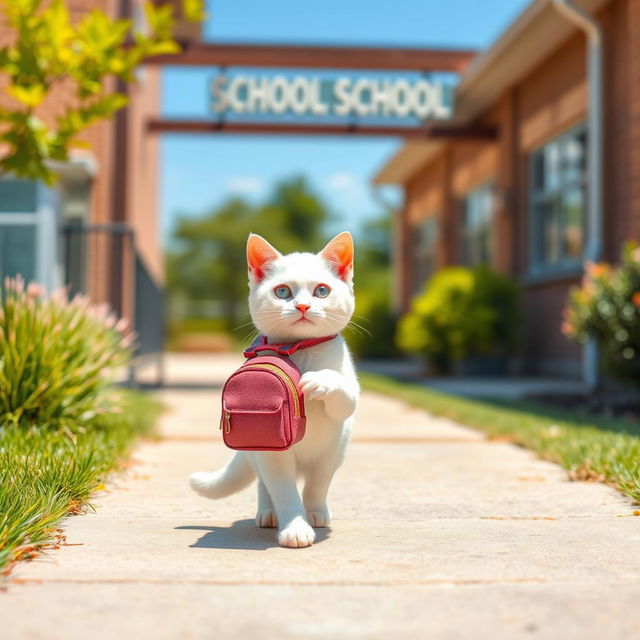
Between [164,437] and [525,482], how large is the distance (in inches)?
109

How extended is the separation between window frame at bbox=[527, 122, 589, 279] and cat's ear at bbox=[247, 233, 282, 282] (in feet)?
28.3

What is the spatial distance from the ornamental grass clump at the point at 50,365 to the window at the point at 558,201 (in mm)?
7612

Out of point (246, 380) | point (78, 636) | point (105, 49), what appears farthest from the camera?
point (105, 49)

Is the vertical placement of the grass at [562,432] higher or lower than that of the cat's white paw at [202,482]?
lower

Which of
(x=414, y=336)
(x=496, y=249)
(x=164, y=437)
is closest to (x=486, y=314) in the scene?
(x=414, y=336)

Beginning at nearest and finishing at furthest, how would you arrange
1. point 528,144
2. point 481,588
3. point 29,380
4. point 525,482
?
point 481,588 < point 525,482 < point 29,380 < point 528,144

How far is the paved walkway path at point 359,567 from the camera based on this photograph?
2.05 m

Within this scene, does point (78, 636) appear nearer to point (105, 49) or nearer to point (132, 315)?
point (105, 49)

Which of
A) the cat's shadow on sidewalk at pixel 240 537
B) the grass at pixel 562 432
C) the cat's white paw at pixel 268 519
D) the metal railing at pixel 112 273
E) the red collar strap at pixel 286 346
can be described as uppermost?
the metal railing at pixel 112 273

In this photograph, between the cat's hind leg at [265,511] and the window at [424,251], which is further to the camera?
the window at [424,251]

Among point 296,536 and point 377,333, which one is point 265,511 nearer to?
point 296,536

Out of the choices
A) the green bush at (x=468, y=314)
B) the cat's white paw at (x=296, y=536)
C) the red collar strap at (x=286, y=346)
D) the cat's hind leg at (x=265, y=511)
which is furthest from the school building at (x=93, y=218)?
the cat's white paw at (x=296, y=536)

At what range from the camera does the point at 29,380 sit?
5078 millimetres

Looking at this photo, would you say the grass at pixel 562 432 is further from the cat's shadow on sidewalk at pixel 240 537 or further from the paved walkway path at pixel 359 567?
the cat's shadow on sidewalk at pixel 240 537
